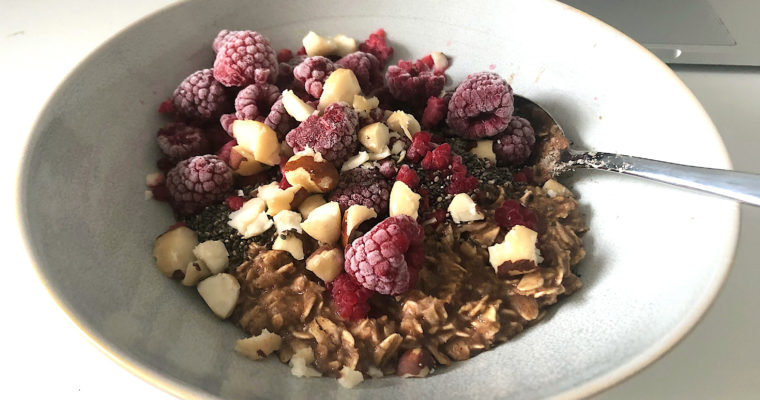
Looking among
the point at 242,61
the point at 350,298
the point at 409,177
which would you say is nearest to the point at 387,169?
the point at 409,177

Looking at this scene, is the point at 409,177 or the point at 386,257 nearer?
the point at 386,257

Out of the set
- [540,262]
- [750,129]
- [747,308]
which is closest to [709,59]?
[750,129]

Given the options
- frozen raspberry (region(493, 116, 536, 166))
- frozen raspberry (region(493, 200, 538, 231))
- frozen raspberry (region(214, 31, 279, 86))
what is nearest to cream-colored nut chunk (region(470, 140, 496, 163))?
frozen raspberry (region(493, 116, 536, 166))

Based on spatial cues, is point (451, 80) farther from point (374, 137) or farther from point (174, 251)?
point (174, 251)

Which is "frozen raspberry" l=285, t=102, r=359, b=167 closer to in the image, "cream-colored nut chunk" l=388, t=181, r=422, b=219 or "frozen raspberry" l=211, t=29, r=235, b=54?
"cream-colored nut chunk" l=388, t=181, r=422, b=219

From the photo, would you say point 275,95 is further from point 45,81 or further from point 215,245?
point 45,81
